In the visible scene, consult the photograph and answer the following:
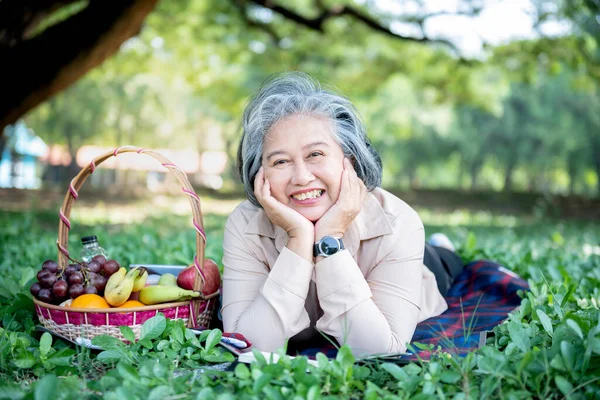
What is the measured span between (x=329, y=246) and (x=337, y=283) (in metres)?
0.18

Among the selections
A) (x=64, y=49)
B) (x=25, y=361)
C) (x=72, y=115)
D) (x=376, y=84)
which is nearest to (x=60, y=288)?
(x=25, y=361)

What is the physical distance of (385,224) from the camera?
289cm

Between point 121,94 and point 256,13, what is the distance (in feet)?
41.7

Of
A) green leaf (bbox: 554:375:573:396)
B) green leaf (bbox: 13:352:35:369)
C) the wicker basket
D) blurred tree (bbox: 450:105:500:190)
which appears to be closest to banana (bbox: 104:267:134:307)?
the wicker basket

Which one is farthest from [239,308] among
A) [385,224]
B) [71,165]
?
[71,165]

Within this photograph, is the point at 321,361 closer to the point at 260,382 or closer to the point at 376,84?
the point at 260,382

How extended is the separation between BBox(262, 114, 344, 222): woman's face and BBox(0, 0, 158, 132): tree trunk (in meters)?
5.59

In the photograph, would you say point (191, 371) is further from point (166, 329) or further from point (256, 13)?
point (256, 13)

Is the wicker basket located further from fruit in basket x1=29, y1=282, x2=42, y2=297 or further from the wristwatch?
the wristwatch

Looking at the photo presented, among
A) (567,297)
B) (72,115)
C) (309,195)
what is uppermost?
(309,195)

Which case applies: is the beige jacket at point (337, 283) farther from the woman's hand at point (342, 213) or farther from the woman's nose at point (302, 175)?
the woman's nose at point (302, 175)


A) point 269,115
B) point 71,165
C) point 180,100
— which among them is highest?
point 269,115

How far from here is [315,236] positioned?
8.92ft

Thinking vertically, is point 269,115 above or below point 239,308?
above
